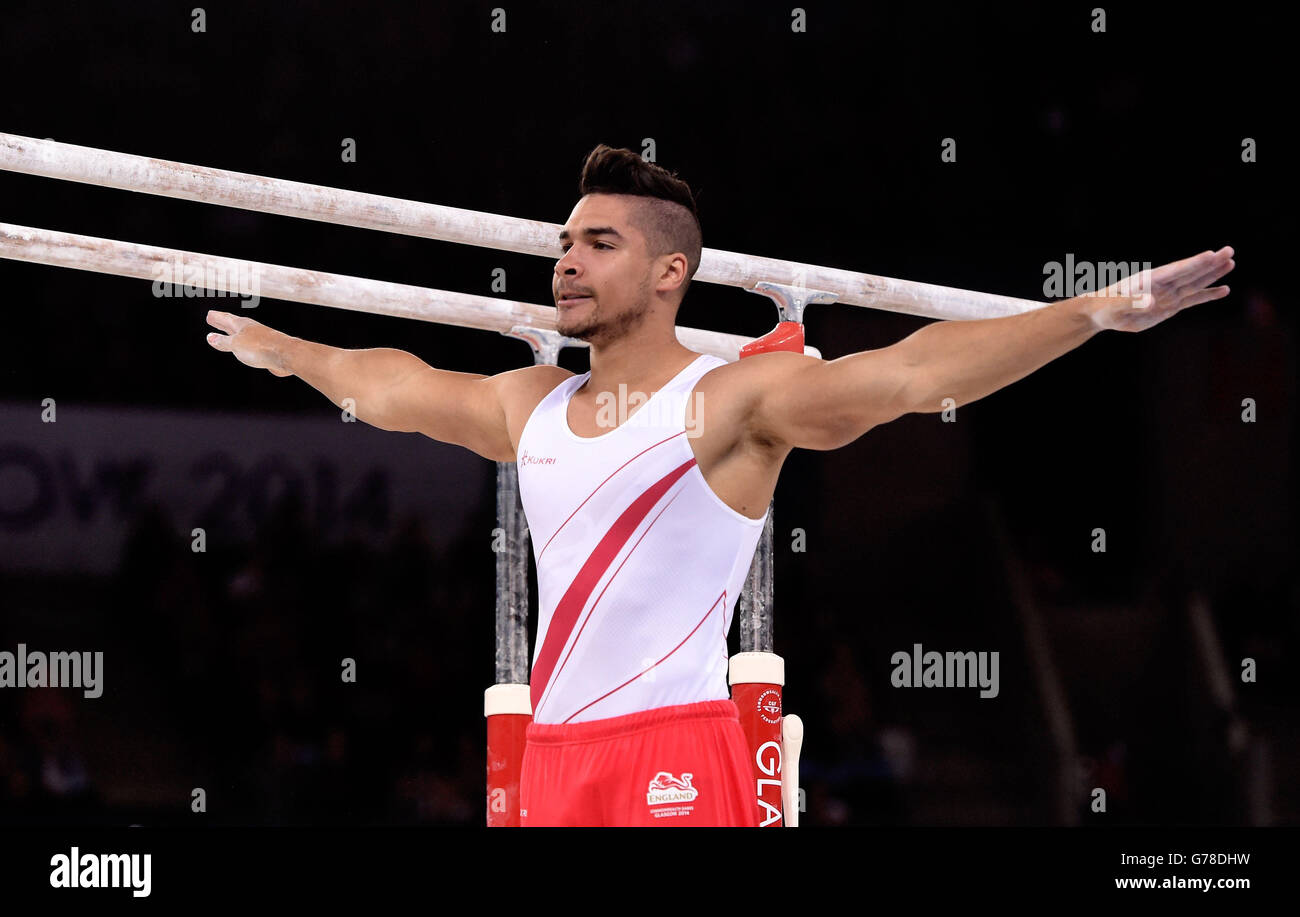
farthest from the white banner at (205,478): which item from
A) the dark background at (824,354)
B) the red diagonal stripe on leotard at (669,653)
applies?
the red diagonal stripe on leotard at (669,653)

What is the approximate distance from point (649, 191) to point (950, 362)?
104cm

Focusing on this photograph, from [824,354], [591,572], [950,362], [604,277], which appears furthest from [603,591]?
[824,354]

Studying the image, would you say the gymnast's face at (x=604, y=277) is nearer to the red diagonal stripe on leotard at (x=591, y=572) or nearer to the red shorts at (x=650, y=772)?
the red diagonal stripe on leotard at (x=591, y=572)

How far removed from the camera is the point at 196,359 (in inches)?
378

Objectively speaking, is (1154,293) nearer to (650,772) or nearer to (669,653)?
(669,653)

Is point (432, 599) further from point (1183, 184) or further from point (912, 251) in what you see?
point (1183, 184)

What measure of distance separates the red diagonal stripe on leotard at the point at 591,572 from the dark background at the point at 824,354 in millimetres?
5536

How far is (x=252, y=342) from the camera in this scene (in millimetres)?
4457

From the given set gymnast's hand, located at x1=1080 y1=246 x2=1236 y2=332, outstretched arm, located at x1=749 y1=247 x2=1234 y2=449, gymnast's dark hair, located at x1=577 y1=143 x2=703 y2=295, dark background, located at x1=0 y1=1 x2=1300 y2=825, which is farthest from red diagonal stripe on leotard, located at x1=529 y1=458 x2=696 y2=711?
dark background, located at x1=0 y1=1 x2=1300 y2=825

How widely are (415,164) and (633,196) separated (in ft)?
20.5

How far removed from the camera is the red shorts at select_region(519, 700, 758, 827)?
3.58m

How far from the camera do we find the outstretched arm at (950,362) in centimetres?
319
